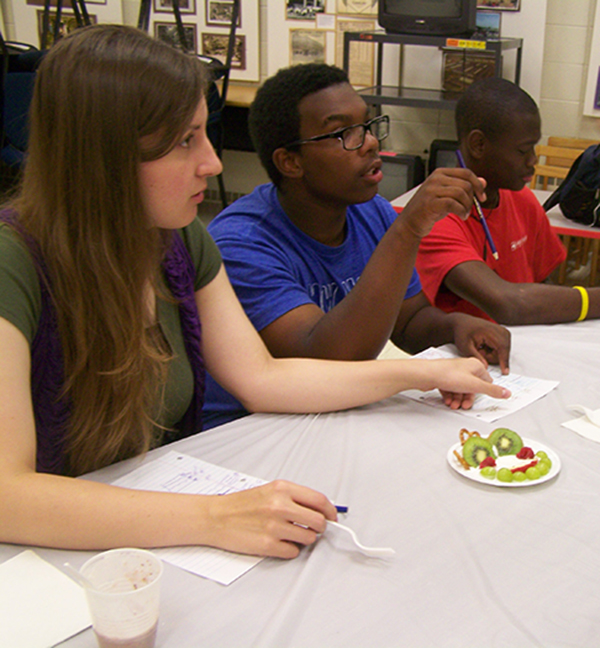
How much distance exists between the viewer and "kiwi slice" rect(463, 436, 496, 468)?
1020mm

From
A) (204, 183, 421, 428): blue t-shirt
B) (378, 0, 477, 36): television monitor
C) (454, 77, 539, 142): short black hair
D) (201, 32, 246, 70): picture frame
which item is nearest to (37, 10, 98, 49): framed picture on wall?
(201, 32, 246, 70): picture frame

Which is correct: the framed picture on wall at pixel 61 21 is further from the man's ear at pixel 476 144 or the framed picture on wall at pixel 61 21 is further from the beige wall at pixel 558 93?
the man's ear at pixel 476 144

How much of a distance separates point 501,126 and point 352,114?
659 millimetres

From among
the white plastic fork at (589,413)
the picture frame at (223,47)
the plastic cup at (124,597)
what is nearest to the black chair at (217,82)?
the picture frame at (223,47)

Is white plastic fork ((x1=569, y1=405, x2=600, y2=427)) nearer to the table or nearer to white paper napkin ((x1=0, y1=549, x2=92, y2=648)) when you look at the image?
the table

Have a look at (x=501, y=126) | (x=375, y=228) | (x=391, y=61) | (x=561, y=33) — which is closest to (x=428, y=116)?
(x=391, y=61)

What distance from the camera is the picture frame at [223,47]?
4.77 m

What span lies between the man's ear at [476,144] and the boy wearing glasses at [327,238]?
39cm

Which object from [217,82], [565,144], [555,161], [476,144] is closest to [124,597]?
[476,144]

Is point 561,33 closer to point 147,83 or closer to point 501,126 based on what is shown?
point 501,126

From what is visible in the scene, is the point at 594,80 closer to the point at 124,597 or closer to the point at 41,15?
the point at 41,15

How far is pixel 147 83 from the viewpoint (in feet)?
3.12

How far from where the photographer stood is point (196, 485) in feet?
3.18

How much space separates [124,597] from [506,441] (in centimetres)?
63
